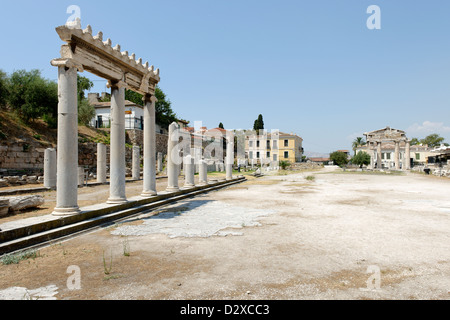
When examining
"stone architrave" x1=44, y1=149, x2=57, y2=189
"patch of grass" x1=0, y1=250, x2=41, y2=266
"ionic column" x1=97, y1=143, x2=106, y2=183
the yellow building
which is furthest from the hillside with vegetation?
the yellow building

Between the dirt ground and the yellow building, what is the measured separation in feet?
198

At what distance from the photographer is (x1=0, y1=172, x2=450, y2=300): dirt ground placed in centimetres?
355

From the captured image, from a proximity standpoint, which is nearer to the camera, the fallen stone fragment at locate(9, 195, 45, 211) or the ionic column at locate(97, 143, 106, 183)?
the fallen stone fragment at locate(9, 195, 45, 211)

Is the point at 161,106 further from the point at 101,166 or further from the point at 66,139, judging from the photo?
the point at 66,139

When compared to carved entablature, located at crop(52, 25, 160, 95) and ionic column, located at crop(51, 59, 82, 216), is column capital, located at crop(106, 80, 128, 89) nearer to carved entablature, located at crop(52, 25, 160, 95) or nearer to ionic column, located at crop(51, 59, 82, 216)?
carved entablature, located at crop(52, 25, 160, 95)

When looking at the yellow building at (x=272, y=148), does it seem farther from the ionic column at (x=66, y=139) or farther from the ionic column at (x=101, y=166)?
the ionic column at (x=66, y=139)

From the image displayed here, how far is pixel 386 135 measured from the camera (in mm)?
51906

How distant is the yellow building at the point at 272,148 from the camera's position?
68.4 metres

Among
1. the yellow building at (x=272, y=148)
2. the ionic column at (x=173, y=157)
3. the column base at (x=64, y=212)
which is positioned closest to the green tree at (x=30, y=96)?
the ionic column at (x=173, y=157)

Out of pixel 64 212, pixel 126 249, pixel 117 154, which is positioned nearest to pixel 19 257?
pixel 126 249

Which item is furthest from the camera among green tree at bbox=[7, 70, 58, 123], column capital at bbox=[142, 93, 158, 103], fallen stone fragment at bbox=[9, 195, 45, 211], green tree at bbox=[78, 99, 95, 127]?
green tree at bbox=[78, 99, 95, 127]

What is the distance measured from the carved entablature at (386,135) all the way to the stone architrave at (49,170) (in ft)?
170
